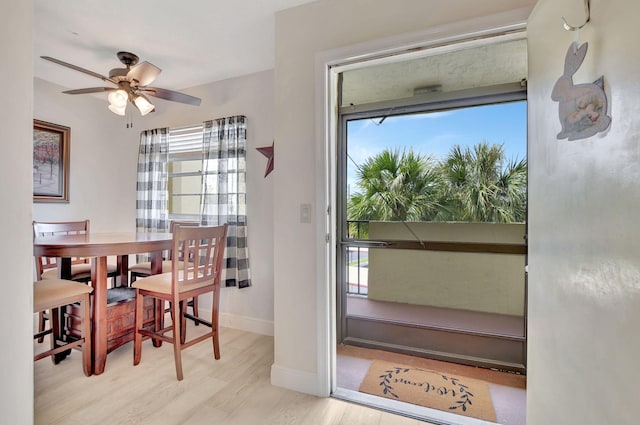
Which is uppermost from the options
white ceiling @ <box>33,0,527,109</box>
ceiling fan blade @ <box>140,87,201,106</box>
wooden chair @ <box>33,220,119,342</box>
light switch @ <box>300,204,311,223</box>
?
white ceiling @ <box>33,0,527,109</box>

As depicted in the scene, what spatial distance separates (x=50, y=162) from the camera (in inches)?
118

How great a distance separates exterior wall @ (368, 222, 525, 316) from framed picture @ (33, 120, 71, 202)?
3250 millimetres

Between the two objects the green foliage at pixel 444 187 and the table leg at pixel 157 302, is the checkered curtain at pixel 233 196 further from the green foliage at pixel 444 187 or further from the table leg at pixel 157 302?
the green foliage at pixel 444 187

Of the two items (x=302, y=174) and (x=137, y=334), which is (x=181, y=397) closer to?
(x=137, y=334)

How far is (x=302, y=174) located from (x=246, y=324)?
1740 millimetres

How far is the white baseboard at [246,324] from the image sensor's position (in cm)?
272

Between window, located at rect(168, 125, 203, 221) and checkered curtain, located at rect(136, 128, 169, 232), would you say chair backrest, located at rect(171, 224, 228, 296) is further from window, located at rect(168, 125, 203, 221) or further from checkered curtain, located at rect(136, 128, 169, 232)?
checkered curtain, located at rect(136, 128, 169, 232)

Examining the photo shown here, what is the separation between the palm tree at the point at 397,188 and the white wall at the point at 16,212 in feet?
6.48

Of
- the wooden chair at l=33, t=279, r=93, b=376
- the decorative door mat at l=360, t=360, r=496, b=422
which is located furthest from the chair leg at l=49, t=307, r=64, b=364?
the decorative door mat at l=360, t=360, r=496, b=422

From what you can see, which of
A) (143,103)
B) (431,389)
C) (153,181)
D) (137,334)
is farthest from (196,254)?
(431,389)

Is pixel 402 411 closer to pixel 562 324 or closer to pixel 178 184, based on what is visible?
pixel 562 324

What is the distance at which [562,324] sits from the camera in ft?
3.12

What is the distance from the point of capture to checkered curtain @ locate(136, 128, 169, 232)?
3.19 m

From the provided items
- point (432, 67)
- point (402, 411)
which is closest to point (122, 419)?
point (402, 411)
